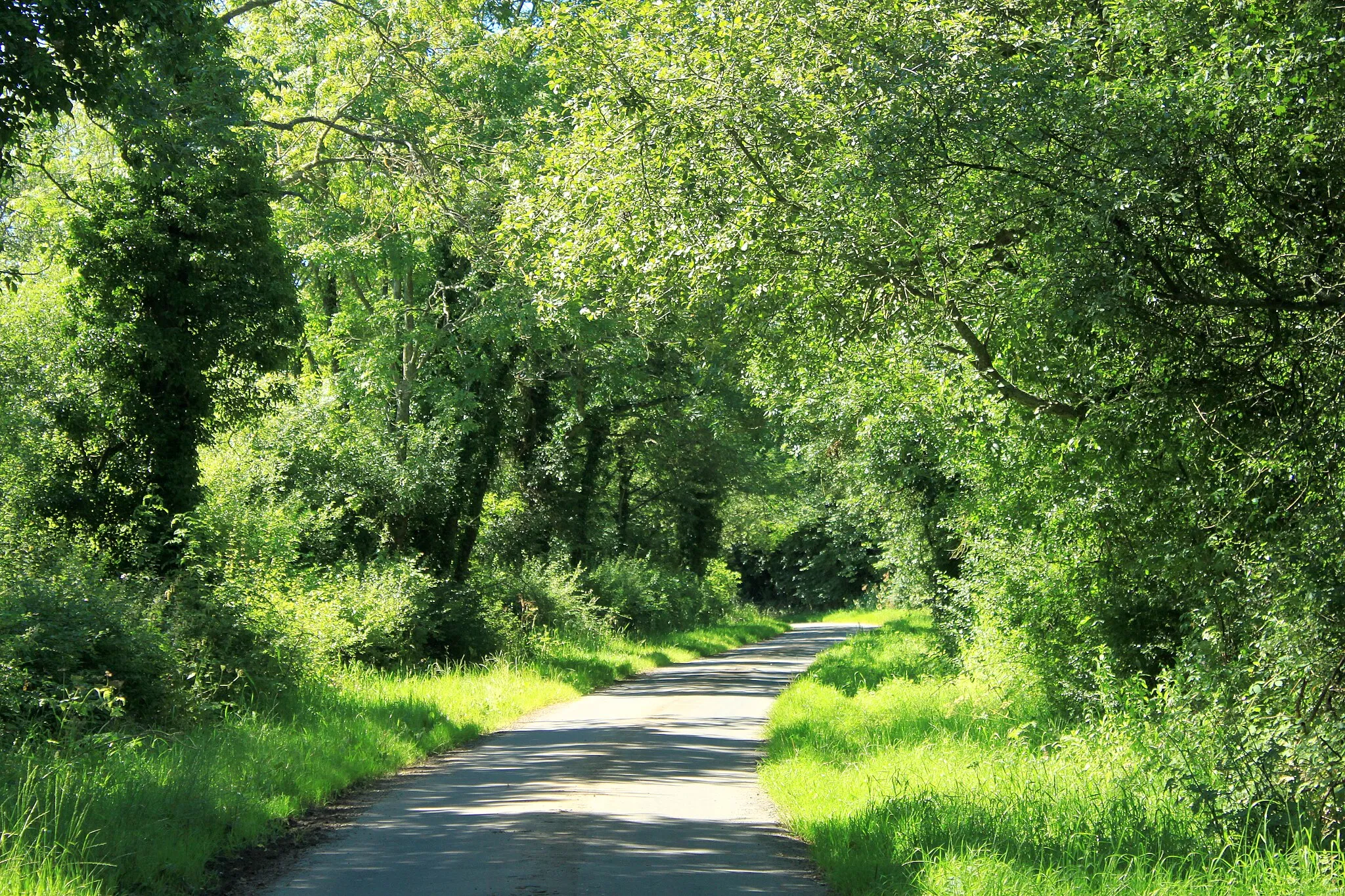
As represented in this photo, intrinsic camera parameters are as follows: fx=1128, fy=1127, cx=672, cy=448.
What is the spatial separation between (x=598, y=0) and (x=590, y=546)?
72.6ft

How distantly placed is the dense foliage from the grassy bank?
1.96 feet

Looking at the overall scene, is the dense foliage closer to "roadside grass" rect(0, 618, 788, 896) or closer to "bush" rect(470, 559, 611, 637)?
"roadside grass" rect(0, 618, 788, 896)

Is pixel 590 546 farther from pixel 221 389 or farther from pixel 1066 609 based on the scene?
pixel 1066 609

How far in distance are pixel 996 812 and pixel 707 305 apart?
7311 mm

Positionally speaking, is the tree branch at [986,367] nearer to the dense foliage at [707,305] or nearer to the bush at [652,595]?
the dense foliage at [707,305]

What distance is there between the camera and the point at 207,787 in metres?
8.88

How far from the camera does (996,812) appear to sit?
816 cm

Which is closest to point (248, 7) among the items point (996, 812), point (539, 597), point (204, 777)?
point (204, 777)

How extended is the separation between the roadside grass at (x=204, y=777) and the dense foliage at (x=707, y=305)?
775mm

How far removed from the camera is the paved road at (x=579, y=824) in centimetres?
738

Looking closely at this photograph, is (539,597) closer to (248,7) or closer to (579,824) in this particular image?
(248,7)

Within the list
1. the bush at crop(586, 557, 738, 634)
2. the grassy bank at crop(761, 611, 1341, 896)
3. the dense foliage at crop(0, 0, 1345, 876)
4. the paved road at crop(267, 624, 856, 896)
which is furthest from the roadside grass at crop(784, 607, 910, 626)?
the grassy bank at crop(761, 611, 1341, 896)

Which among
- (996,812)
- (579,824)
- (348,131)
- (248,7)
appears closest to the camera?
(996,812)

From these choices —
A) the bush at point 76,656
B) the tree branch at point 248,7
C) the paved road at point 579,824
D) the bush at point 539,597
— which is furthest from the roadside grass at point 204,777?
the tree branch at point 248,7
